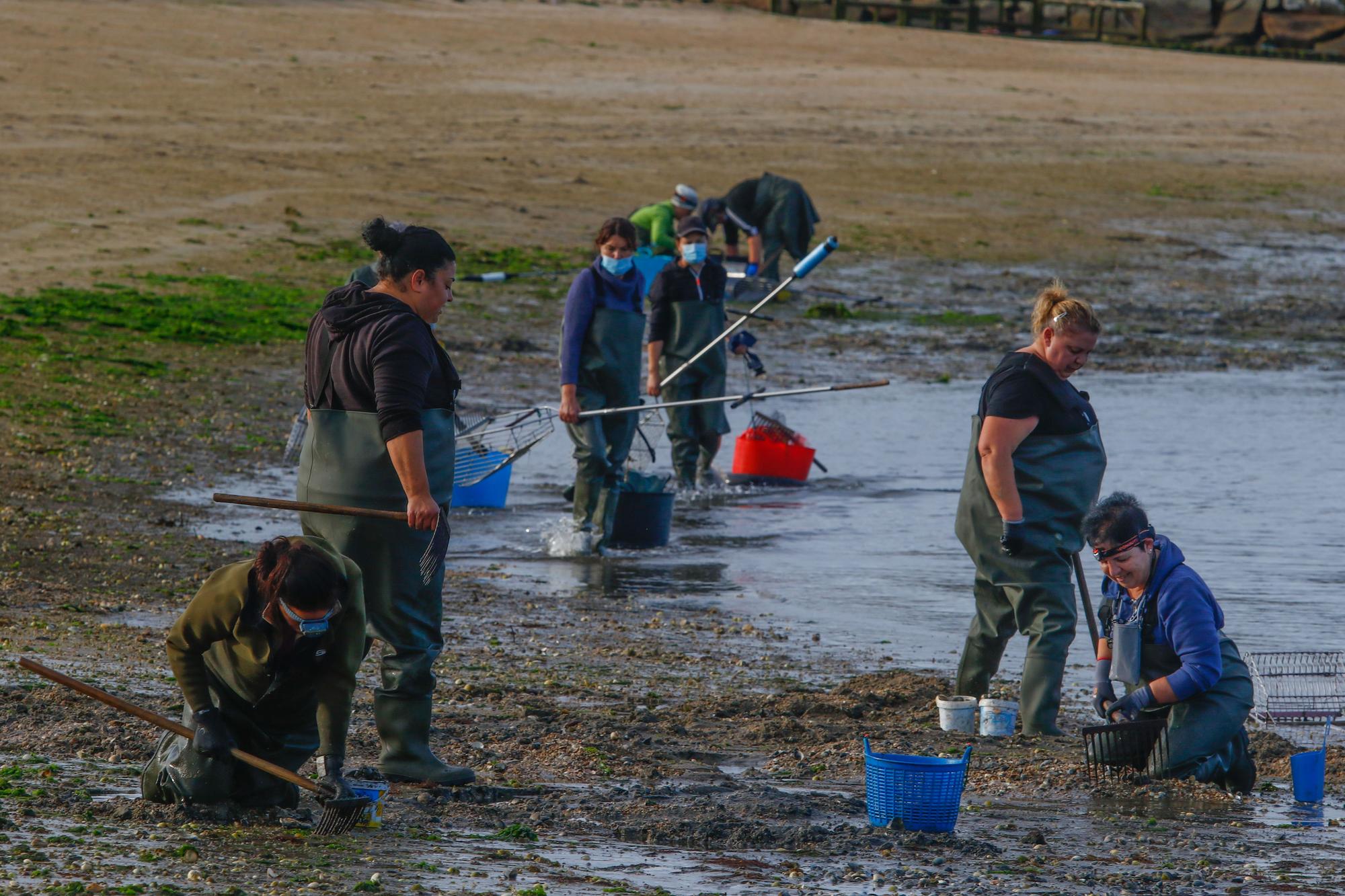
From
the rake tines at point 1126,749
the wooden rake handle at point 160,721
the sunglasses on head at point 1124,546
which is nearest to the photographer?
the wooden rake handle at point 160,721

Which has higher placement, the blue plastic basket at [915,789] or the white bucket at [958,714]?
the blue plastic basket at [915,789]

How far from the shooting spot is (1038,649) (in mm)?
6656

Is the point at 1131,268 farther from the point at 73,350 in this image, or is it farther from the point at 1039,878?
the point at 1039,878

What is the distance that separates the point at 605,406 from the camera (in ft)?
33.2

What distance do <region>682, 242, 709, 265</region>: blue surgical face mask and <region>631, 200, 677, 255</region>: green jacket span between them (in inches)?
121

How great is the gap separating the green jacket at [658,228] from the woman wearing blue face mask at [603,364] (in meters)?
5.02

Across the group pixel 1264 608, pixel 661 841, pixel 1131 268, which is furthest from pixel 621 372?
pixel 1131 268

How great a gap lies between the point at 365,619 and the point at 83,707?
1.61m

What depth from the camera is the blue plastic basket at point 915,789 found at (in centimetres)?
533

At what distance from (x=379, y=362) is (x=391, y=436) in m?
0.22

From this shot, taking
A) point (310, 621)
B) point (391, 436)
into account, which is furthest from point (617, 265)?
point (310, 621)

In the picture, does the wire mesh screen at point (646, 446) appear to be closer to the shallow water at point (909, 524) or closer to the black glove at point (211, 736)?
the shallow water at point (909, 524)

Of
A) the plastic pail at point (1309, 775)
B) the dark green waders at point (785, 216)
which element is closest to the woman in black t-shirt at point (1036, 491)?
the plastic pail at point (1309, 775)

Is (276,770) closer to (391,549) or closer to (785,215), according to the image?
(391,549)
